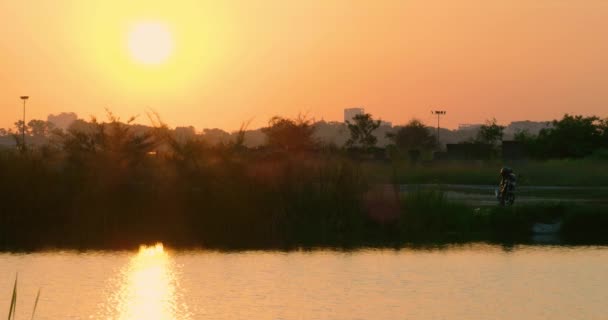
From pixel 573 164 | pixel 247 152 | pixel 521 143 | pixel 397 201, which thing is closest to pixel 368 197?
pixel 397 201

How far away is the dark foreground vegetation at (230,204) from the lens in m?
26.8

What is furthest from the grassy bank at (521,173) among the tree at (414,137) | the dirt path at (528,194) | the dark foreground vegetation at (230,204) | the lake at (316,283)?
the tree at (414,137)

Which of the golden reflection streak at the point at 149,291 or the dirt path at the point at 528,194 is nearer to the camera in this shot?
the golden reflection streak at the point at 149,291

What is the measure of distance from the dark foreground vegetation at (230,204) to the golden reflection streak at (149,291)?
3.36m

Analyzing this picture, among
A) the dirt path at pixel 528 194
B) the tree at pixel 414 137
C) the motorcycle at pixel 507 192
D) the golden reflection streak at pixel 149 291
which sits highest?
the tree at pixel 414 137

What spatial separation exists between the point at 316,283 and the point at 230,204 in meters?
8.25

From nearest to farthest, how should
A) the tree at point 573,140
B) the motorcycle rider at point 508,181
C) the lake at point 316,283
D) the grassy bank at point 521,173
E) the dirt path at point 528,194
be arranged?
the lake at point 316,283, the motorcycle rider at point 508,181, the dirt path at point 528,194, the grassy bank at point 521,173, the tree at point 573,140

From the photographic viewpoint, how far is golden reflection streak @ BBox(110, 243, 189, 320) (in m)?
16.5

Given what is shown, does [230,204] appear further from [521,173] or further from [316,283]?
[521,173]

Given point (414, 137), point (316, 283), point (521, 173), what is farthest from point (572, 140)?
point (316, 283)

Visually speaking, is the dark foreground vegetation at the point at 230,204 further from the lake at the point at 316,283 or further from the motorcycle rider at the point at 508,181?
the lake at the point at 316,283

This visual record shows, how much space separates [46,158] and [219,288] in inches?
446

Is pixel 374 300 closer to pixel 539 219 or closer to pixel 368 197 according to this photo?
pixel 368 197

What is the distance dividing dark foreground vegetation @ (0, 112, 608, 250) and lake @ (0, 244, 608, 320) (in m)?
2.55
